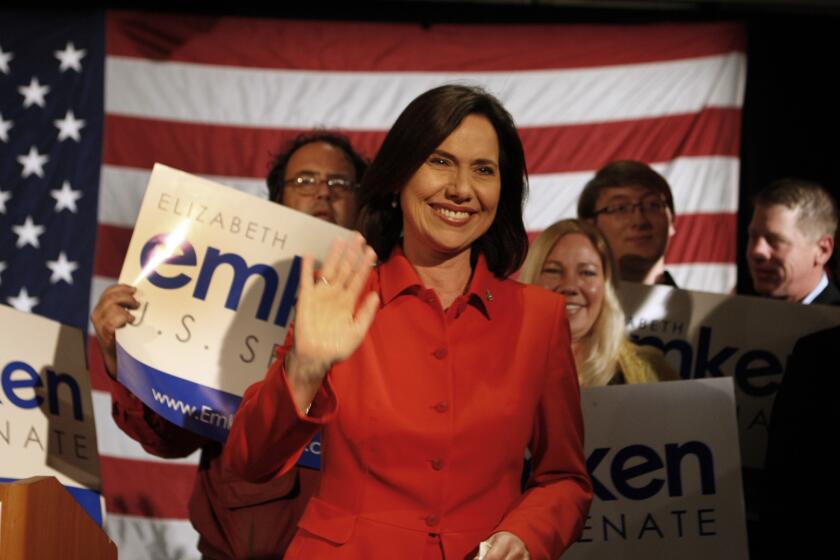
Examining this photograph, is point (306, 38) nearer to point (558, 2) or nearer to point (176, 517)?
point (558, 2)

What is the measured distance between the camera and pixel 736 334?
3.16m

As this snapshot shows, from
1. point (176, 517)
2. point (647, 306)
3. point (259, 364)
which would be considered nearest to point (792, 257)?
point (647, 306)

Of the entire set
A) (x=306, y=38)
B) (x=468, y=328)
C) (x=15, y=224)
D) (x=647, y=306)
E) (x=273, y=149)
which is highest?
(x=306, y=38)

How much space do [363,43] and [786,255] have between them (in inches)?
82.1

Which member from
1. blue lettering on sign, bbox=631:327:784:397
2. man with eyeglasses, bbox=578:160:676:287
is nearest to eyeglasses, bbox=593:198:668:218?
man with eyeglasses, bbox=578:160:676:287

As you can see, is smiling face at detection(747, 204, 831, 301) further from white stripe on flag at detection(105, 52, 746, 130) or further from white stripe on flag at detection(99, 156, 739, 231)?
white stripe on flag at detection(105, 52, 746, 130)

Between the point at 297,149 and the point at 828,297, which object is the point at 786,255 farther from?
the point at 297,149

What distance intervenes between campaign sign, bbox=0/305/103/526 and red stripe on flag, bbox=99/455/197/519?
208cm

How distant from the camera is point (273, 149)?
4.65 m

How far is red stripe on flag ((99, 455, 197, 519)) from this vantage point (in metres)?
4.51

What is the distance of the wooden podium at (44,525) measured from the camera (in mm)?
1573

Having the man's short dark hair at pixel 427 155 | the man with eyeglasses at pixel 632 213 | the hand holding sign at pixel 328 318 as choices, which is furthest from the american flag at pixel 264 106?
the hand holding sign at pixel 328 318

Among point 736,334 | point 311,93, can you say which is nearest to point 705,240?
point 736,334

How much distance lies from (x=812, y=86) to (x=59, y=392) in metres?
3.37
